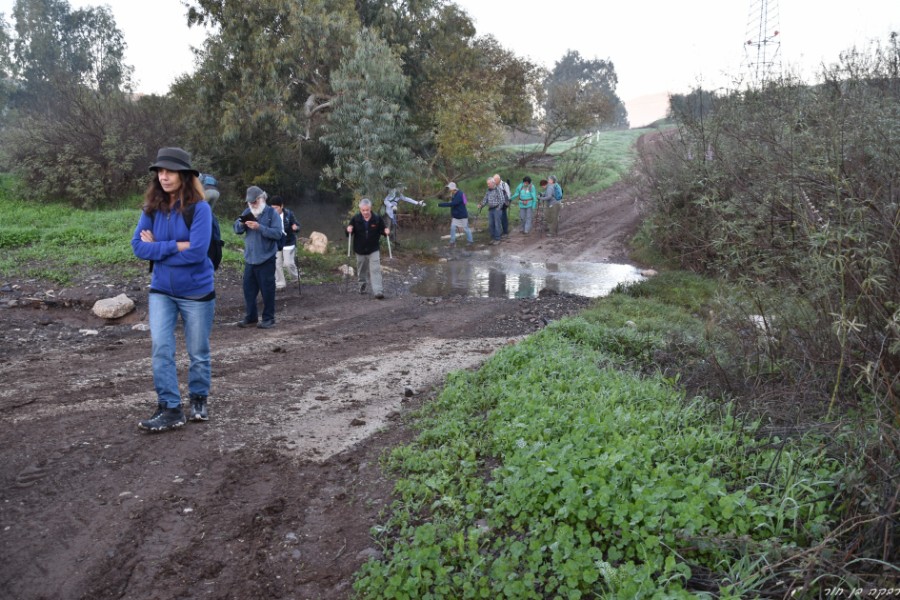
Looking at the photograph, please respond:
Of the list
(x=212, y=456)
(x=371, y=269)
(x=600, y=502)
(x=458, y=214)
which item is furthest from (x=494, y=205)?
(x=600, y=502)

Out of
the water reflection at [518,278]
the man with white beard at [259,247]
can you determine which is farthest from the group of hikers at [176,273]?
the water reflection at [518,278]

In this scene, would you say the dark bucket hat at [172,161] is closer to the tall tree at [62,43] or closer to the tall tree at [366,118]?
the tall tree at [366,118]

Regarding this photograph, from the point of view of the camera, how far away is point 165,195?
5.48 meters

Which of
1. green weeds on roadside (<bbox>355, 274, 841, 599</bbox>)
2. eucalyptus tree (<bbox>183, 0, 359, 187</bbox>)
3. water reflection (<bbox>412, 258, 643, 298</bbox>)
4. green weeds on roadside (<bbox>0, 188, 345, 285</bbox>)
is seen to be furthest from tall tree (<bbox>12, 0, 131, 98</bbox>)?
green weeds on roadside (<bbox>355, 274, 841, 599</bbox>)

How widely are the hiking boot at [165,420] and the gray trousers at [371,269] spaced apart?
24.7 feet

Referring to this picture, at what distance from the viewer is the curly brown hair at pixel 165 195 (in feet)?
17.9

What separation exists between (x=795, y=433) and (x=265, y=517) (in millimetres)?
3584

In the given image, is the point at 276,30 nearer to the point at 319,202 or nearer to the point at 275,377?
the point at 319,202

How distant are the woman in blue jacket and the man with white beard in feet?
13.4

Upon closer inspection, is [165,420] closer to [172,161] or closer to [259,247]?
[172,161]

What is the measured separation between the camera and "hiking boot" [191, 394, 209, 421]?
5.81 m

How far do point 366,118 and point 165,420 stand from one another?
1706 cm

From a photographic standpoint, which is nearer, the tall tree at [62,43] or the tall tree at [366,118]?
the tall tree at [366,118]

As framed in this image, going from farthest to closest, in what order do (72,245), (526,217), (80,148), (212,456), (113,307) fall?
(526,217)
(80,148)
(72,245)
(113,307)
(212,456)
